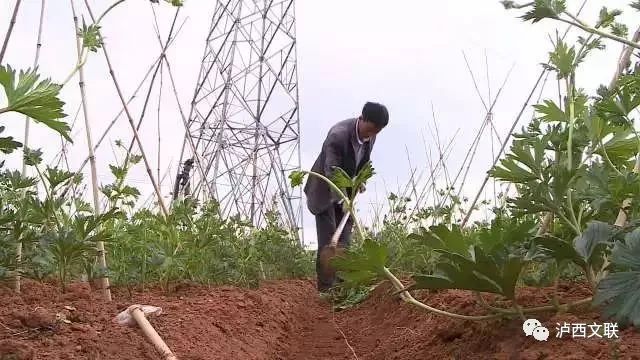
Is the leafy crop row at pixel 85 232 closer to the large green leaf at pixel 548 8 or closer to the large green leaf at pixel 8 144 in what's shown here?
the large green leaf at pixel 8 144

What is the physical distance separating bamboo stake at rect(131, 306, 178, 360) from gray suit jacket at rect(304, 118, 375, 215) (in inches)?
111

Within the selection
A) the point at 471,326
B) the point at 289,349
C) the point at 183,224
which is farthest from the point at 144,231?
the point at 471,326

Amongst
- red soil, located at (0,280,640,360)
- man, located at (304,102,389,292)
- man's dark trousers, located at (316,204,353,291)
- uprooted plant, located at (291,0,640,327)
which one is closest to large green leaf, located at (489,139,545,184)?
uprooted plant, located at (291,0,640,327)

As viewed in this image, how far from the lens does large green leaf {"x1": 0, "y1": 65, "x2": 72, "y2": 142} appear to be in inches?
52.8

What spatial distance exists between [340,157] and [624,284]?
3606 millimetres

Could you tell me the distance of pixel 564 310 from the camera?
1.53 m

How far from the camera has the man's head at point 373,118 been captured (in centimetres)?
455

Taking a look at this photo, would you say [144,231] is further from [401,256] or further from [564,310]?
[564,310]

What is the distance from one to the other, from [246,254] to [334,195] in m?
0.90

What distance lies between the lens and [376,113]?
180 inches

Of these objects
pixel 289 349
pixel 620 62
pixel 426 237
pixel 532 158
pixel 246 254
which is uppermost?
pixel 620 62

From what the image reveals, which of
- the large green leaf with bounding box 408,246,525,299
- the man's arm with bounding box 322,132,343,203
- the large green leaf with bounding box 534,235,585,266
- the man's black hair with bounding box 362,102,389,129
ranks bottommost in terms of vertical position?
the large green leaf with bounding box 408,246,525,299

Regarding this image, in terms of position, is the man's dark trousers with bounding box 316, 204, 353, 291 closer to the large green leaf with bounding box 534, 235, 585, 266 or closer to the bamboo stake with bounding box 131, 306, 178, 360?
the bamboo stake with bounding box 131, 306, 178, 360

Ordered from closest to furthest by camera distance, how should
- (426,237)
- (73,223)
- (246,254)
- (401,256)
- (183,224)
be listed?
1. (426,237)
2. (73,223)
3. (183,224)
4. (401,256)
5. (246,254)
